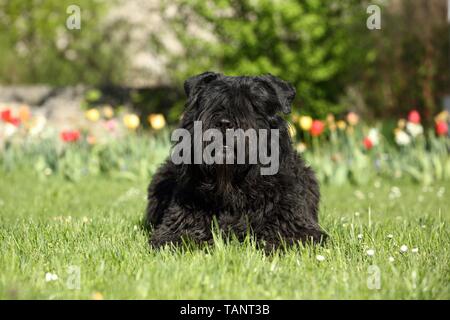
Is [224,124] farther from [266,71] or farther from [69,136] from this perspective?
[266,71]

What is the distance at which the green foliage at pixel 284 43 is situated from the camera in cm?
1136

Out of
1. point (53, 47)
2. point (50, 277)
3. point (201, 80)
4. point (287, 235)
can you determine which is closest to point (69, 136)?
point (201, 80)

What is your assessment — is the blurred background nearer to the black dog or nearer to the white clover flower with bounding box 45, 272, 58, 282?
the black dog

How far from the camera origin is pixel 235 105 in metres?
3.92

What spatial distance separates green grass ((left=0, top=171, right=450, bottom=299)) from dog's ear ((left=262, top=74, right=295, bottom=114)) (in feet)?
3.13

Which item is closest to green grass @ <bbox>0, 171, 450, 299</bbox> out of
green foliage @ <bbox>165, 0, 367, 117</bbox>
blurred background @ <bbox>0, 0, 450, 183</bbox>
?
blurred background @ <bbox>0, 0, 450, 183</bbox>

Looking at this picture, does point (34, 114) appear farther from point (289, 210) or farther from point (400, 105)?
point (289, 210)

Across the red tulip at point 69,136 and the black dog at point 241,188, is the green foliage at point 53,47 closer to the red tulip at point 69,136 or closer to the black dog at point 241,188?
the red tulip at point 69,136

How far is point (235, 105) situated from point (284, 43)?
8428mm

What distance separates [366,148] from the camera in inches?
354

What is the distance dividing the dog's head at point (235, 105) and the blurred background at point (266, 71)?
4.54m

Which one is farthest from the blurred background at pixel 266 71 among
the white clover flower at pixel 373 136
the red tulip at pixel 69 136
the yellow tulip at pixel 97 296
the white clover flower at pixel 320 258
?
the yellow tulip at pixel 97 296

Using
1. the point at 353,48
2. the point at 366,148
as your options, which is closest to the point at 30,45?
the point at 353,48

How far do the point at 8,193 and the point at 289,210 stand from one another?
15.0 ft
